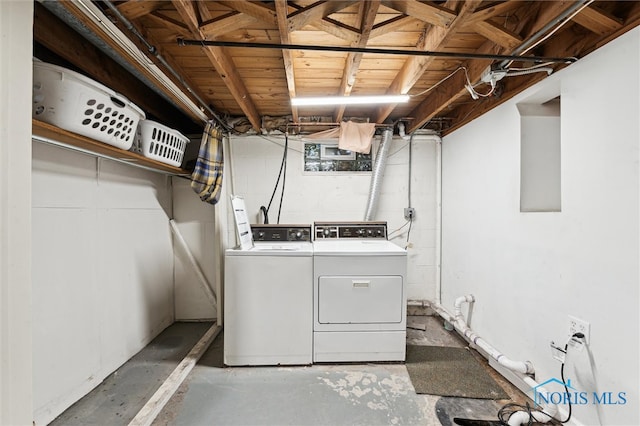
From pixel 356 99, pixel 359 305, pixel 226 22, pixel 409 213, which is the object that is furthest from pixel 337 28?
pixel 409 213

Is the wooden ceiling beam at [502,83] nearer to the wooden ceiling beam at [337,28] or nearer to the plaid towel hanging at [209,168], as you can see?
the wooden ceiling beam at [337,28]

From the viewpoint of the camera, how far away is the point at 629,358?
1185mm

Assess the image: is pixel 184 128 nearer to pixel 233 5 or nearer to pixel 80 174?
pixel 80 174

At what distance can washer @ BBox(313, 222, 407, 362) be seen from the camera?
7.04ft

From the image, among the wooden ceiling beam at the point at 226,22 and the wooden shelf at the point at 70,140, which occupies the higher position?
the wooden ceiling beam at the point at 226,22

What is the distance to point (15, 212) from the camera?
2.61 feet

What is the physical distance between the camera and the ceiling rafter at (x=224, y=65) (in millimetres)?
1197

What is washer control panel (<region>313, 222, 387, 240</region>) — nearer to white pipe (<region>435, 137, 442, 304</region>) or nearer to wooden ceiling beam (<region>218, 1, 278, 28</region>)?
white pipe (<region>435, 137, 442, 304</region>)

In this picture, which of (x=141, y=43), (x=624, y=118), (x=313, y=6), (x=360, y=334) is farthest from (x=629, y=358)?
(x=141, y=43)

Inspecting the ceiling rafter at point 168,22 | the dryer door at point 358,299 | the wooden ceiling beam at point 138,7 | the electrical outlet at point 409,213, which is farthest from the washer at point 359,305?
the wooden ceiling beam at point 138,7

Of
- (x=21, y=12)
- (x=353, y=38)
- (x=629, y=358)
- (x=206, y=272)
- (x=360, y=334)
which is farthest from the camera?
(x=206, y=272)

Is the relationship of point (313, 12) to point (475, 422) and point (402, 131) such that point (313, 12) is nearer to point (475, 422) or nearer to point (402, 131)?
point (402, 131)

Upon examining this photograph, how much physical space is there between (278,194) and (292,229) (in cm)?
54

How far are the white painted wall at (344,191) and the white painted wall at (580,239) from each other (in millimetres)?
890
